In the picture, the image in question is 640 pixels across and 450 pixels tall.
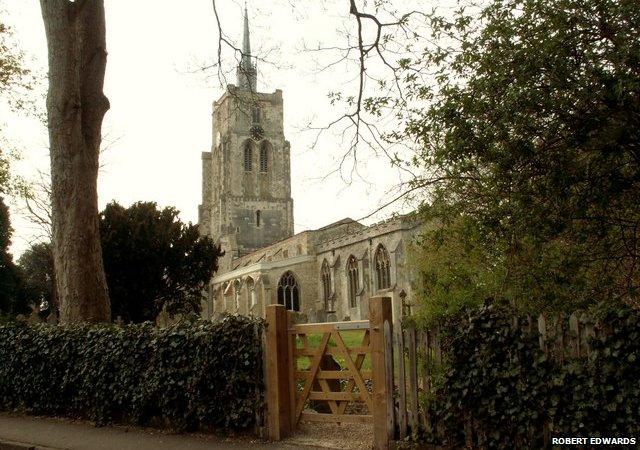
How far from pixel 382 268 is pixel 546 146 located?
33533 mm

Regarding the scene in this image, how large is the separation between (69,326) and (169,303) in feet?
42.0

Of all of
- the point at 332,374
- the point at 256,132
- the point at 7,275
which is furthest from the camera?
the point at 256,132

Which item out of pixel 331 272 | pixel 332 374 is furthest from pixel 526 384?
pixel 331 272

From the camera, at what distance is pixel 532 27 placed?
246 inches

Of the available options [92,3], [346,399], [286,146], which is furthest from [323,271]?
[346,399]

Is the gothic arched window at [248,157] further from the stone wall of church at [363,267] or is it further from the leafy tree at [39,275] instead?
the leafy tree at [39,275]

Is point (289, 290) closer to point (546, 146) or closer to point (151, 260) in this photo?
point (151, 260)

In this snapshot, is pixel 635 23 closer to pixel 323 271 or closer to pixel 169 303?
pixel 169 303

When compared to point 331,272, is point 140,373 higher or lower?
lower

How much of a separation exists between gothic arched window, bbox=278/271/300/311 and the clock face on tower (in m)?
21.6

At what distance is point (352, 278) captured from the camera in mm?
42594

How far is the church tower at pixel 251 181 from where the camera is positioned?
61.1 meters

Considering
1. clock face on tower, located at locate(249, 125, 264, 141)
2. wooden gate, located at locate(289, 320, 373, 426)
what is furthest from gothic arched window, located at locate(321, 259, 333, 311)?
wooden gate, located at locate(289, 320, 373, 426)

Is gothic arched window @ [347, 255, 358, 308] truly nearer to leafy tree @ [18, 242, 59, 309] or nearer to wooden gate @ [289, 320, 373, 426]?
leafy tree @ [18, 242, 59, 309]
